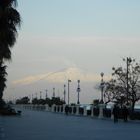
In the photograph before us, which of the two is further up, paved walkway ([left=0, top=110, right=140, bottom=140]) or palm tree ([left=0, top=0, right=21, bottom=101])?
palm tree ([left=0, top=0, right=21, bottom=101])

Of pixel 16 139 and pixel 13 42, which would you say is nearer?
pixel 16 139

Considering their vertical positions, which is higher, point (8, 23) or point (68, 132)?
point (8, 23)

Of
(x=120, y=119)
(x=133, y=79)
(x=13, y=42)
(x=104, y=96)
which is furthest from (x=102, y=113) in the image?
(x=13, y=42)

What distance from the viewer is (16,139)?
24.2 metres

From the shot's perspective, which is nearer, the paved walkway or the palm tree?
the paved walkway

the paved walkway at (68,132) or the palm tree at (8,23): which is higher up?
the palm tree at (8,23)

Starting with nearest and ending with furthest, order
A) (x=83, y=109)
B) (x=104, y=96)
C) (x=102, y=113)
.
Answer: (x=102, y=113) < (x=83, y=109) < (x=104, y=96)

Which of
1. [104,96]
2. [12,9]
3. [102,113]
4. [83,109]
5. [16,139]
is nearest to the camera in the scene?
[16,139]

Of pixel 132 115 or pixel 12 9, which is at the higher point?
pixel 12 9

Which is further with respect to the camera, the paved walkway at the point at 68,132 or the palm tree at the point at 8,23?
the palm tree at the point at 8,23

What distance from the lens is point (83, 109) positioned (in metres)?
77.2

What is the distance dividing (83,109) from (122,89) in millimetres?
6894

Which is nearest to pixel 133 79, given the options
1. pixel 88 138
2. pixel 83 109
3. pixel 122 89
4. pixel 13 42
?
pixel 122 89

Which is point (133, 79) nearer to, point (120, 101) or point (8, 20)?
point (120, 101)
